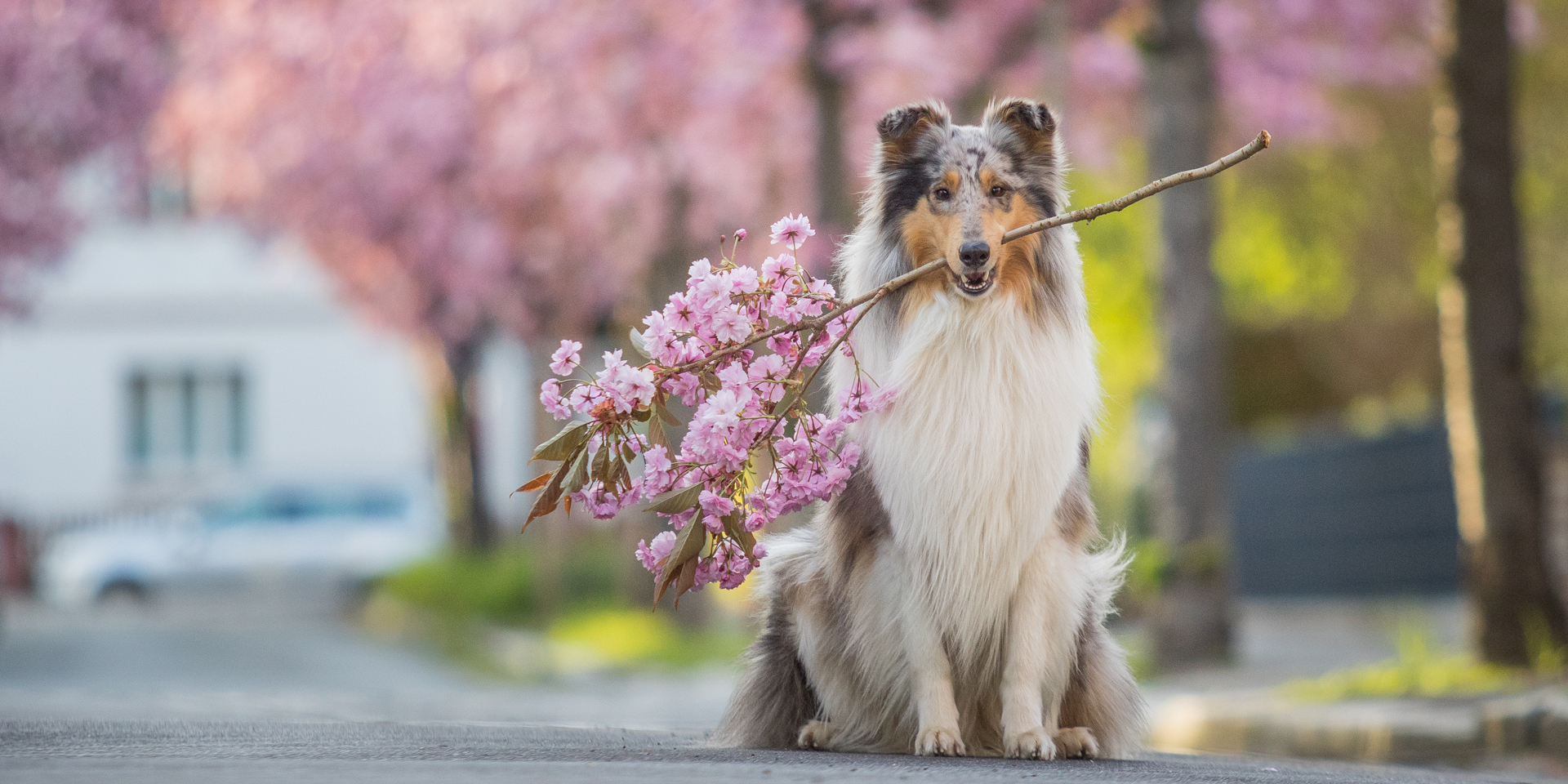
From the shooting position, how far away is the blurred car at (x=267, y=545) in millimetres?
25781

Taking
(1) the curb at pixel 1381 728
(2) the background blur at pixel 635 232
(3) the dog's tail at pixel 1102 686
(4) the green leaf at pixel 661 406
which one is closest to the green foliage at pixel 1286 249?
(2) the background blur at pixel 635 232

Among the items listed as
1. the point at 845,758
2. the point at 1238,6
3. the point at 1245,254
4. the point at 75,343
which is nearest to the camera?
the point at 845,758

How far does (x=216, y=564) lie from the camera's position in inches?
1013

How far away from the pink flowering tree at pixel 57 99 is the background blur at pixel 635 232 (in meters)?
0.03

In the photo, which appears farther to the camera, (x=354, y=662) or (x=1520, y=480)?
(x=354, y=662)

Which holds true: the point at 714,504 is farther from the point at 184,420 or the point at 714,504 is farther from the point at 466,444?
the point at 184,420

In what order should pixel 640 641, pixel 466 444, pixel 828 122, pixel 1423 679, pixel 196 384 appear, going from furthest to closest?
pixel 196 384, pixel 466 444, pixel 640 641, pixel 828 122, pixel 1423 679

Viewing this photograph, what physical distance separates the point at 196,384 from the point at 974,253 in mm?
32029

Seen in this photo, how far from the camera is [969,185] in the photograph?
16.5 ft

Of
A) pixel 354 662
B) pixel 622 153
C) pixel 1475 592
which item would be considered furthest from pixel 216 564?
pixel 1475 592

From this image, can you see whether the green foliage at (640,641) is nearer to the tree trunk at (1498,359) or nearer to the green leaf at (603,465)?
the tree trunk at (1498,359)

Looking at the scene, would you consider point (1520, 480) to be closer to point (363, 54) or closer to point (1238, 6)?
point (1238, 6)

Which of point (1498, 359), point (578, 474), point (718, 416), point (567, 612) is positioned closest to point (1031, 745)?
point (718, 416)

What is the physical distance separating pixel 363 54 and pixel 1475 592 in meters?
12.9
